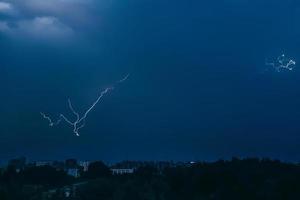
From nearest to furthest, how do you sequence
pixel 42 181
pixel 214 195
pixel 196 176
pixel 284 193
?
pixel 284 193 → pixel 214 195 → pixel 196 176 → pixel 42 181

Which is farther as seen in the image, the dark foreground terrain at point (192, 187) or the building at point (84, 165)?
the building at point (84, 165)

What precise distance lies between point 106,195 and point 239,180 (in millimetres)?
11987

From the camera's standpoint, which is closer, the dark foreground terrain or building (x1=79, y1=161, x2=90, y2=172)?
the dark foreground terrain

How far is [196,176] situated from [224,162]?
14.9m

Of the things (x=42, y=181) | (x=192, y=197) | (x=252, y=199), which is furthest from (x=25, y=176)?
(x=252, y=199)

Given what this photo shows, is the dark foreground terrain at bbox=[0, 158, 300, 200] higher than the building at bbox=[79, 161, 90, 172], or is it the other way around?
the building at bbox=[79, 161, 90, 172]

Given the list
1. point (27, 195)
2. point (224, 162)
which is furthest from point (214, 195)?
point (224, 162)

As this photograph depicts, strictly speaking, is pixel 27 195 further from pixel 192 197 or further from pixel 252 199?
pixel 252 199

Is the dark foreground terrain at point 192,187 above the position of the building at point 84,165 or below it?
below

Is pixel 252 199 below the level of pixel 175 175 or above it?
below

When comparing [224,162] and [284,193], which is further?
[224,162]

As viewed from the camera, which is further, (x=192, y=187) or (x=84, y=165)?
(x=84, y=165)

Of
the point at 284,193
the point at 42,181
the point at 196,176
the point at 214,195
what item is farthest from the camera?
the point at 42,181

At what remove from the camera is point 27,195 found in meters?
51.5
